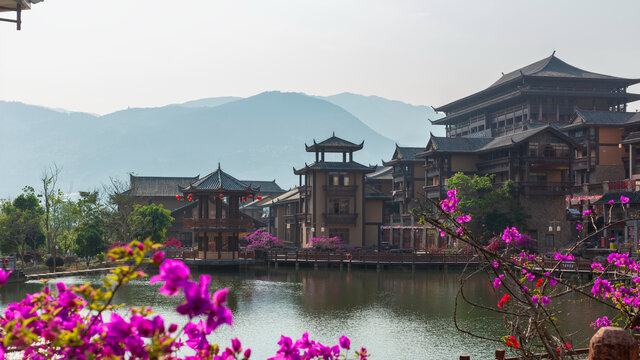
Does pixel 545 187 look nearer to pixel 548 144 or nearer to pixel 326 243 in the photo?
pixel 548 144

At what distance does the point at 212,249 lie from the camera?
47.7 metres

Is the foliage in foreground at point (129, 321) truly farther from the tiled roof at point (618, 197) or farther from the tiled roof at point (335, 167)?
the tiled roof at point (335, 167)

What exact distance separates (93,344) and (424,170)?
6311 centimetres

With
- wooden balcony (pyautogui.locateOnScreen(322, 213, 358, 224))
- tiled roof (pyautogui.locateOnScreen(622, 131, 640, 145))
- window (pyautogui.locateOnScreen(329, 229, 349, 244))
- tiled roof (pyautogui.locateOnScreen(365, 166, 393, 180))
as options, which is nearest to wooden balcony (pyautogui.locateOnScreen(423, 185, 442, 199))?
wooden balcony (pyautogui.locateOnScreen(322, 213, 358, 224))

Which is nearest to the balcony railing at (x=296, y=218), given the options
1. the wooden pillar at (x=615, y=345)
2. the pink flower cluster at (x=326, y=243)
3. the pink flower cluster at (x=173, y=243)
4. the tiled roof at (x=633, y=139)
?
the pink flower cluster at (x=326, y=243)

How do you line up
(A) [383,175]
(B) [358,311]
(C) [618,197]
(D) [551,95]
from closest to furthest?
1. (B) [358,311]
2. (C) [618,197]
3. (D) [551,95]
4. (A) [383,175]

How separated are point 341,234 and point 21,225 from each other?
26480mm

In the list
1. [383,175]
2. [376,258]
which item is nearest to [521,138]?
[376,258]

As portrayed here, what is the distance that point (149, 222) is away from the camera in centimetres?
5075

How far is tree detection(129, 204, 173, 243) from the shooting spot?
4958 centimetres

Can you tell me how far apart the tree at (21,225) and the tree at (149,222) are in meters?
6.59

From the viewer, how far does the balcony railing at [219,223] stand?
153ft

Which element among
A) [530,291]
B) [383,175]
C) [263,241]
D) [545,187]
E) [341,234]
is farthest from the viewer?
[383,175]

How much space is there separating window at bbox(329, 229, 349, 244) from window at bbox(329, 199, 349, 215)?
63.5 inches
